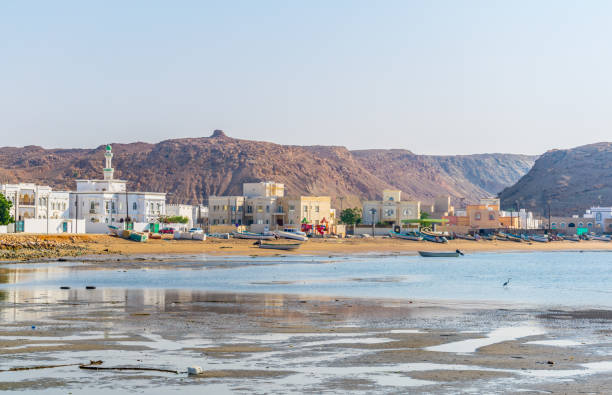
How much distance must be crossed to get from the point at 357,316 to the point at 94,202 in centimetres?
9970

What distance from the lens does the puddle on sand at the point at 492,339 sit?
21.8m

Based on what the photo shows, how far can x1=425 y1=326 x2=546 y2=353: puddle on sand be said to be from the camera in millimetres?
21781

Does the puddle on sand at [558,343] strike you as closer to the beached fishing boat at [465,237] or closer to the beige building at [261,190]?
the beached fishing boat at [465,237]

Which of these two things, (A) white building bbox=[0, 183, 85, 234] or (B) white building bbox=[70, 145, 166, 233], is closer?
(A) white building bbox=[0, 183, 85, 234]

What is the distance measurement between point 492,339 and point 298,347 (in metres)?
5.98

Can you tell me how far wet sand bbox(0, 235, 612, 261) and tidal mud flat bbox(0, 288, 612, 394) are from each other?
42.7 meters

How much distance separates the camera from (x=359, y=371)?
60.7ft

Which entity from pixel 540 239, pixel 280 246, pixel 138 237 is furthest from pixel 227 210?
pixel 540 239

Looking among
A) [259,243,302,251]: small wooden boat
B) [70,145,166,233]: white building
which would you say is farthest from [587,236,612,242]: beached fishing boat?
[70,145,166,233]: white building

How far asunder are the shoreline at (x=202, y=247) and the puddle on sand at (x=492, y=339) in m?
49.7

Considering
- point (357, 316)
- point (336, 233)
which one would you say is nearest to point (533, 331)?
point (357, 316)

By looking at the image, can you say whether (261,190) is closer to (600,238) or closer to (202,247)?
(202,247)

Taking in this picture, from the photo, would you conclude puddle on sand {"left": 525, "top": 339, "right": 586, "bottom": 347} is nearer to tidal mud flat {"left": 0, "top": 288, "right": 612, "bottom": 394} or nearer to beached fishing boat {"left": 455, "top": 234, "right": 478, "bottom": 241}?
tidal mud flat {"left": 0, "top": 288, "right": 612, "bottom": 394}

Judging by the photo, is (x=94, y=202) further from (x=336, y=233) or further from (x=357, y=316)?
(x=357, y=316)
